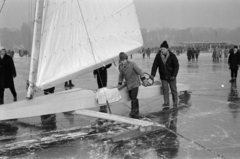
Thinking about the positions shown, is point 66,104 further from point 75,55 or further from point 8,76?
point 8,76

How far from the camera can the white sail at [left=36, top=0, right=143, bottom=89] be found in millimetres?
5297

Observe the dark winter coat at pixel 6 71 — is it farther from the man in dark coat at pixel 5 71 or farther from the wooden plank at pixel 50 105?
the wooden plank at pixel 50 105

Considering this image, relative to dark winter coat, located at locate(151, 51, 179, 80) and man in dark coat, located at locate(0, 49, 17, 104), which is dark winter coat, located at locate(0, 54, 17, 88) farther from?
dark winter coat, located at locate(151, 51, 179, 80)

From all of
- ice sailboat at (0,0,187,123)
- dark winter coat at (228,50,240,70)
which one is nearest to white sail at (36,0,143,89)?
ice sailboat at (0,0,187,123)

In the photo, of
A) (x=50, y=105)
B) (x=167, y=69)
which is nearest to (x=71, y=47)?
(x=50, y=105)

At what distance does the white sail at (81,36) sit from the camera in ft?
17.4

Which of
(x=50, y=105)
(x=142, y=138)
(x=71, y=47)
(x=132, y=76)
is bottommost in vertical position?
(x=142, y=138)


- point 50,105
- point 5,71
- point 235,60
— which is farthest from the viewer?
point 235,60

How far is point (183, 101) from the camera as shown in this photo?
7270mm

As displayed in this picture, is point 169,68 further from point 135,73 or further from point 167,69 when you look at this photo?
point 135,73

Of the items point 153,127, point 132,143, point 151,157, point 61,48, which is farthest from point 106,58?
point 151,157

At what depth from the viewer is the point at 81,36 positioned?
19.1ft

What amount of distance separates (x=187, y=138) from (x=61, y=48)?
2701 millimetres

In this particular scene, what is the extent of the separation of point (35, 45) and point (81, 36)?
3.12 feet
